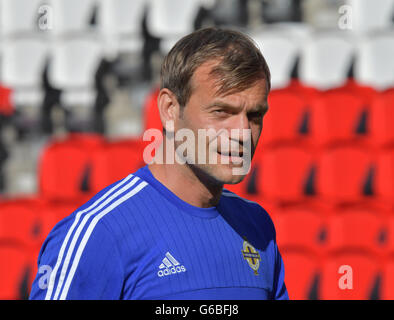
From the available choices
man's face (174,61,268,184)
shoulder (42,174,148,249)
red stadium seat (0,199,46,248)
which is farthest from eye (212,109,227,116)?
red stadium seat (0,199,46,248)

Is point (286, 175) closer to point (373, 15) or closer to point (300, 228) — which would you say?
point (300, 228)

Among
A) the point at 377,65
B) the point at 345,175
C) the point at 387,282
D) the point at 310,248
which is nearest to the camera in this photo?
the point at 387,282

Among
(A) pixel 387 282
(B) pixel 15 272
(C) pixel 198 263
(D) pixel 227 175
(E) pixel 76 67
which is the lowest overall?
(B) pixel 15 272

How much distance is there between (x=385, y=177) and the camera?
2537mm

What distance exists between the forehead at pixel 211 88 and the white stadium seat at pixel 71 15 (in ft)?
9.37

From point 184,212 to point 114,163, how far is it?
187cm

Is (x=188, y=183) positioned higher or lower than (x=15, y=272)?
higher

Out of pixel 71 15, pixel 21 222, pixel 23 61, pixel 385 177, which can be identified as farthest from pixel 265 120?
pixel 23 61

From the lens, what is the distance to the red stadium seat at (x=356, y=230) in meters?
2.32

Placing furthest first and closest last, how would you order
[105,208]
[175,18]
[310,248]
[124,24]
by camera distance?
1. [124,24]
2. [175,18]
3. [310,248]
4. [105,208]

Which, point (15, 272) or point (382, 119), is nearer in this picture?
point (15, 272)

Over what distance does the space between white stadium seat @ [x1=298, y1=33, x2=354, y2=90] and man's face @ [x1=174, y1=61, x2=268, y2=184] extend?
8.05 ft

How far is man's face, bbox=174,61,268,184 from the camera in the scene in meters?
0.80

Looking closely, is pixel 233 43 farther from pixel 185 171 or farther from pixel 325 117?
pixel 325 117
